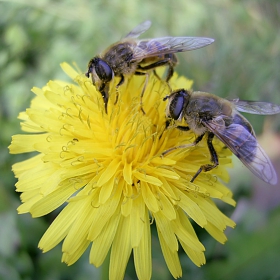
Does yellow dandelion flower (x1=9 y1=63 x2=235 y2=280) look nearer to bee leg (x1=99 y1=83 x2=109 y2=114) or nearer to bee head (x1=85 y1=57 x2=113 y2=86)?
bee leg (x1=99 y1=83 x2=109 y2=114)

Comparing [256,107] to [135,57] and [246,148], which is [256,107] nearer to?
[246,148]

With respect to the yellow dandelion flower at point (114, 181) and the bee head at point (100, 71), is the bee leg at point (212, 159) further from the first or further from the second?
the bee head at point (100, 71)

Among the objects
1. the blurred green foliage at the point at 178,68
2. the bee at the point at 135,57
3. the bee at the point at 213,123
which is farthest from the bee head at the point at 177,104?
the blurred green foliage at the point at 178,68

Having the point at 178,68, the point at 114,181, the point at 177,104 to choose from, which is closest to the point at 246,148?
the point at 177,104

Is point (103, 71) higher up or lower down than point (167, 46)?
lower down

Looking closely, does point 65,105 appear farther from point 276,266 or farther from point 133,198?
point 276,266

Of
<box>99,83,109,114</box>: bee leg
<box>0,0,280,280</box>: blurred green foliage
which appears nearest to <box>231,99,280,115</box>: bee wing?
<box>99,83,109,114</box>: bee leg
